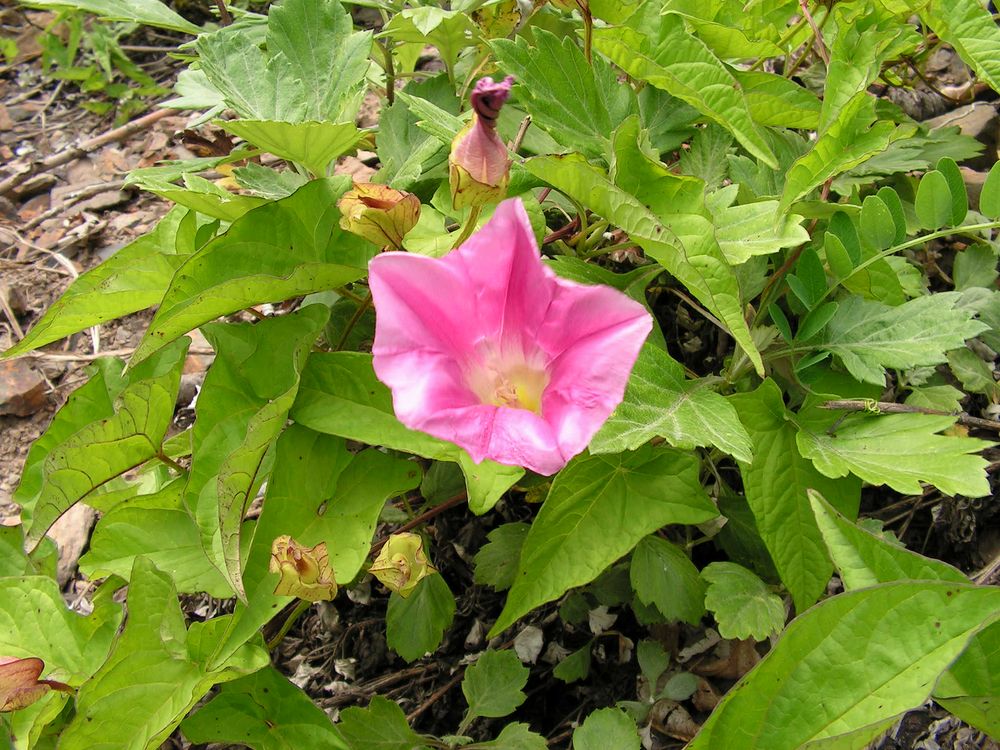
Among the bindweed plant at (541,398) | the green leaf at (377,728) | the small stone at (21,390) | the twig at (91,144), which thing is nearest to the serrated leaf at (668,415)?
the bindweed plant at (541,398)

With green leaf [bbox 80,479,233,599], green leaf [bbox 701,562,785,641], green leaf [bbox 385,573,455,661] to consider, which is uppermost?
green leaf [bbox 80,479,233,599]

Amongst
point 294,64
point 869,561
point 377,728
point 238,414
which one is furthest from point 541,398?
point 294,64

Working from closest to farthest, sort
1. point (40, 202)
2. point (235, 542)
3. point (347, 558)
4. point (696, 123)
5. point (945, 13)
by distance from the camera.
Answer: point (235, 542) → point (347, 558) → point (945, 13) → point (696, 123) → point (40, 202)

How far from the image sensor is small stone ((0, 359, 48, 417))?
8.03ft

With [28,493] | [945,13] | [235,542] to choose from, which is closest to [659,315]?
[945,13]

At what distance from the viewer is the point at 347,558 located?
133cm

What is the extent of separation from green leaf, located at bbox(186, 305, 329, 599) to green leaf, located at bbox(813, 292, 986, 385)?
876 millimetres

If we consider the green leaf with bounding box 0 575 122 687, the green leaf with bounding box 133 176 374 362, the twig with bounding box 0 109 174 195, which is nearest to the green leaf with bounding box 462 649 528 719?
the green leaf with bounding box 0 575 122 687

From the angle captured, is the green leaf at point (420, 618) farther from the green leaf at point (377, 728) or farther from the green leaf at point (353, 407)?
the green leaf at point (353, 407)

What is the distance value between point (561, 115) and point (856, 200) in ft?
1.94

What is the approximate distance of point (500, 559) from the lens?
1615 mm

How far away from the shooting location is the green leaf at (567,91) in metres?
1.35

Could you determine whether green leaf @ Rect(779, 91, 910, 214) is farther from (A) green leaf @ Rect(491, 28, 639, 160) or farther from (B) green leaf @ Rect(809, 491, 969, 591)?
(B) green leaf @ Rect(809, 491, 969, 591)

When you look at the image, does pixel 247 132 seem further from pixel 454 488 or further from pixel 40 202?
pixel 40 202
